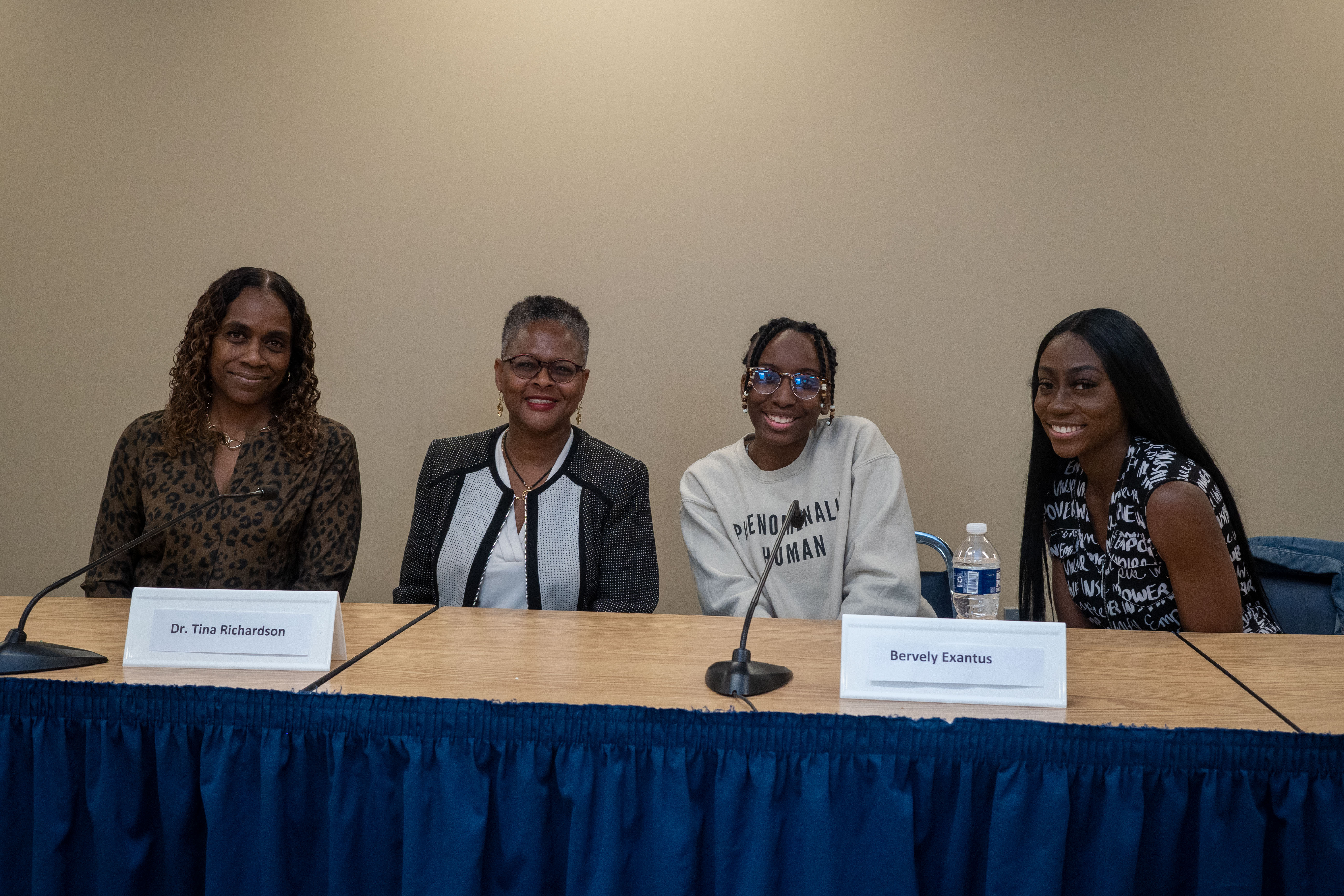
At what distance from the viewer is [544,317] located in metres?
2.12

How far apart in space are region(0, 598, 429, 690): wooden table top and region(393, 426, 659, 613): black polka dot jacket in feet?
0.76

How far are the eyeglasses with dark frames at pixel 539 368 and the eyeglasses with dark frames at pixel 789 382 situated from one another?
420mm

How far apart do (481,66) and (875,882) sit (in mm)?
2726

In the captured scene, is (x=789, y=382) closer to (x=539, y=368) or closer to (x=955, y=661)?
(x=539, y=368)

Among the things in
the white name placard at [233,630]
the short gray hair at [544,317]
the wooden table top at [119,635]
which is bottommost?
the wooden table top at [119,635]

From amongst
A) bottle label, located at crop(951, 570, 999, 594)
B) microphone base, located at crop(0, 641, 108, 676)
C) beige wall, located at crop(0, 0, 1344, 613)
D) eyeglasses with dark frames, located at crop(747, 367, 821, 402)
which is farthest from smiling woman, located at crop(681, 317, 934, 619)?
microphone base, located at crop(0, 641, 108, 676)

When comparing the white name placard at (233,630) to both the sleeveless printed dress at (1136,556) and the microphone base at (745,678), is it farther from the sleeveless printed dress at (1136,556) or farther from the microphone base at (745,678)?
the sleeveless printed dress at (1136,556)

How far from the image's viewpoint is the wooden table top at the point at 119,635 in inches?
50.2

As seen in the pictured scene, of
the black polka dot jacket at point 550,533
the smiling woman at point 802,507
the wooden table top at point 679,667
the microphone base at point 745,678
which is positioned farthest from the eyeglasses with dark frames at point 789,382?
the microphone base at point 745,678

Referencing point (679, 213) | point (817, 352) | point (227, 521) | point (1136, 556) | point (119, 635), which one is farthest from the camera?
point (679, 213)

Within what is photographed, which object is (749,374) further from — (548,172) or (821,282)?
(548,172)

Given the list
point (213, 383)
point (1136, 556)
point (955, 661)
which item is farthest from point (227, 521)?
point (1136, 556)

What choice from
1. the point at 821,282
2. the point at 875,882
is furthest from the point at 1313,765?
the point at 821,282

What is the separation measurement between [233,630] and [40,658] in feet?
0.87
